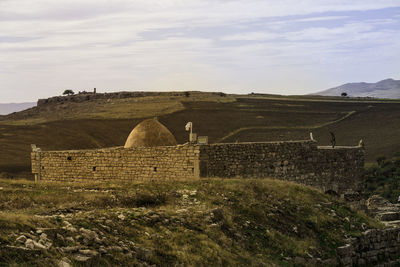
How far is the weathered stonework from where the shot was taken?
1705 cm

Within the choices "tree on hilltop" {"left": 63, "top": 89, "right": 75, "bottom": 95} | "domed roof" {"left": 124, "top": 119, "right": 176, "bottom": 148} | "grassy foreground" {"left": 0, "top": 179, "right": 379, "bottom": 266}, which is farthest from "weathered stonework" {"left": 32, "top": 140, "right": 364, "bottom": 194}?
"tree on hilltop" {"left": 63, "top": 89, "right": 75, "bottom": 95}

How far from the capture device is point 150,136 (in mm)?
20406

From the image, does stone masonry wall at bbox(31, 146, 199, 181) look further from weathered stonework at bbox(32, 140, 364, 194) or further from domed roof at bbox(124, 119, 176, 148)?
domed roof at bbox(124, 119, 176, 148)

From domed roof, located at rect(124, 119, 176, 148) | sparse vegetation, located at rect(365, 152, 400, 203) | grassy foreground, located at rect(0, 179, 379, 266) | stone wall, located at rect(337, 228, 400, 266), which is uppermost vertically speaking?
domed roof, located at rect(124, 119, 176, 148)

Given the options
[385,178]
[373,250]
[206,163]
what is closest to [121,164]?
[206,163]

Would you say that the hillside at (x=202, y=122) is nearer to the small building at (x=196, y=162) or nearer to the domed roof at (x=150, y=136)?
the domed roof at (x=150, y=136)

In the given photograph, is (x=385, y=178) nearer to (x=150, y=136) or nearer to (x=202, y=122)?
(x=150, y=136)

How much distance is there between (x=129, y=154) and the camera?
59.6ft

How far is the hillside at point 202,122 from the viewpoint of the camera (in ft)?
172

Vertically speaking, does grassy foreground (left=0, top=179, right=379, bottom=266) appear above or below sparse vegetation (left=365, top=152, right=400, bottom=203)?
above

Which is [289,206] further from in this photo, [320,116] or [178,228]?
[320,116]

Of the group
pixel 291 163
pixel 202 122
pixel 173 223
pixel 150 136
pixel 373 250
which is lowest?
pixel 373 250

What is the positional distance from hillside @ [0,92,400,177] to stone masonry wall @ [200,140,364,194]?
20.7 metres

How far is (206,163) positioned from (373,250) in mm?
4872
